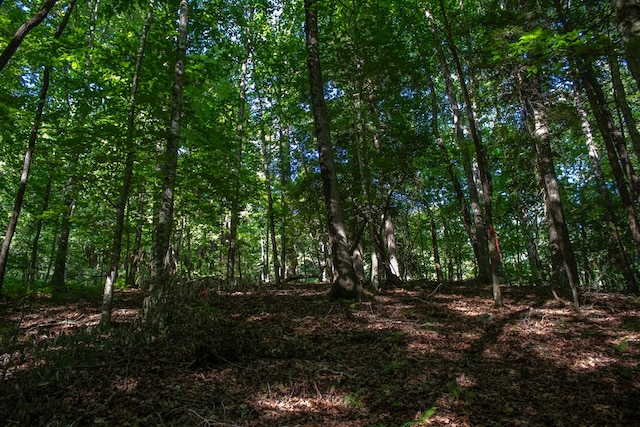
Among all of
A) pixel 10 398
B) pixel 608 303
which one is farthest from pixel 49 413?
pixel 608 303

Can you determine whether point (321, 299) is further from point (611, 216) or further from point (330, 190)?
point (611, 216)

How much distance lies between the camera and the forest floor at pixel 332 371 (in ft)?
12.2

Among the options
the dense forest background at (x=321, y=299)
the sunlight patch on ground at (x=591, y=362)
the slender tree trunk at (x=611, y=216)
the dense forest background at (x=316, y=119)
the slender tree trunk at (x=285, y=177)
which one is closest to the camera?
the dense forest background at (x=321, y=299)

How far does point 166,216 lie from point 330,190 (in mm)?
4058

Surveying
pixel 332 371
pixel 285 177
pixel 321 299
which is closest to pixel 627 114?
pixel 321 299

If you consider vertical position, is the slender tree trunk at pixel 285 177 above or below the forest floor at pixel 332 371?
above

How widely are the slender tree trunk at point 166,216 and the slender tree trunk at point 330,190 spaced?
11.3ft

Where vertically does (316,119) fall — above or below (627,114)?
above

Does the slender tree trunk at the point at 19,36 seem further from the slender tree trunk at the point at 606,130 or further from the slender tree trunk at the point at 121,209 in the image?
the slender tree trunk at the point at 606,130

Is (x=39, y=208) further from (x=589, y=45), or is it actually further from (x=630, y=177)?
(x=630, y=177)

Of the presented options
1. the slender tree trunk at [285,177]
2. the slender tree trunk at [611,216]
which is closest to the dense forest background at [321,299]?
the slender tree trunk at [611,216]

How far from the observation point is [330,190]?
8.93 meters

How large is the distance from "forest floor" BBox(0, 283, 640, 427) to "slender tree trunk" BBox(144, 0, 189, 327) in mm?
563

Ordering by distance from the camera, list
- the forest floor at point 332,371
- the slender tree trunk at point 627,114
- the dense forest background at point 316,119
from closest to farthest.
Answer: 1. the forest floor at point 332,371
2. the dense forest background at point 316,119
3. the slender tree trunk at point 627,114
